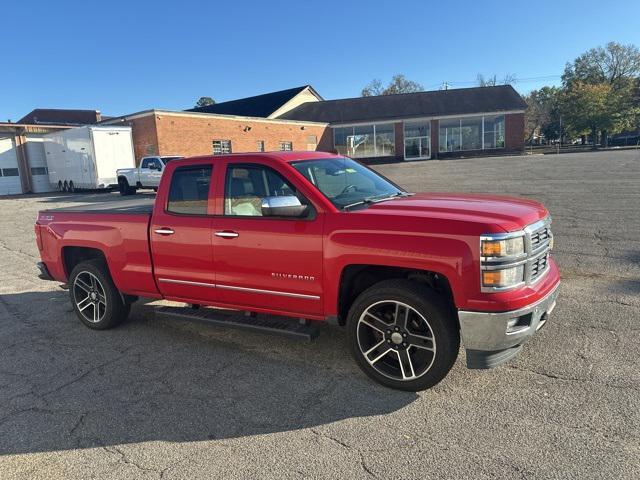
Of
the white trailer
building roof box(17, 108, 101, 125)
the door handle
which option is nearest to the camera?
the door handle

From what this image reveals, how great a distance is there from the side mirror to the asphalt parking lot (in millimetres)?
1415

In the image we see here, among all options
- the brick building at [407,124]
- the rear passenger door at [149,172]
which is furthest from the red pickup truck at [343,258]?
the brick building at [407,124]

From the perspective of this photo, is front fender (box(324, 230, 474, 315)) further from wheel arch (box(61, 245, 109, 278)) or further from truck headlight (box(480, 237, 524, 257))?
wheel arch (box(61, 245, 109, 278))

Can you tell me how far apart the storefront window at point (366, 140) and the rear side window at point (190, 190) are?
42.5m

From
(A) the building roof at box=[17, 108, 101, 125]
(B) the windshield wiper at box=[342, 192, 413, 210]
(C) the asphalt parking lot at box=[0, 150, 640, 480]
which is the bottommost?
(C) the asphalt parking lot at box=[0, 150, 640, 480]

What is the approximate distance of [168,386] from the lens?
4.04m

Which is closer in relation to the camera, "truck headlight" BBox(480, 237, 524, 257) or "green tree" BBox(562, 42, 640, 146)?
"truck headlight" BBox(480, 237, 524, 257)

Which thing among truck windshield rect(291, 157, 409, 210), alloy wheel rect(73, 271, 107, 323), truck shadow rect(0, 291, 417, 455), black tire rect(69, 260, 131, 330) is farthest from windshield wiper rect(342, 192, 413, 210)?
alloy wheel rect(73, 271, 107, 323)

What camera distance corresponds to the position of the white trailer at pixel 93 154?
24.7 metres

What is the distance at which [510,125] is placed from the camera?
4416cm

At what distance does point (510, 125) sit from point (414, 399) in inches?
1792

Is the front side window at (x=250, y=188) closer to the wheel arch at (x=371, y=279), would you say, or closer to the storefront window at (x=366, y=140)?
the wheel arch at (x=371, y=279)

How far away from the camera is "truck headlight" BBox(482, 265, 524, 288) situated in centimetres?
329

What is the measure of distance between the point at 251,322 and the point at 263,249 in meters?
0.82
